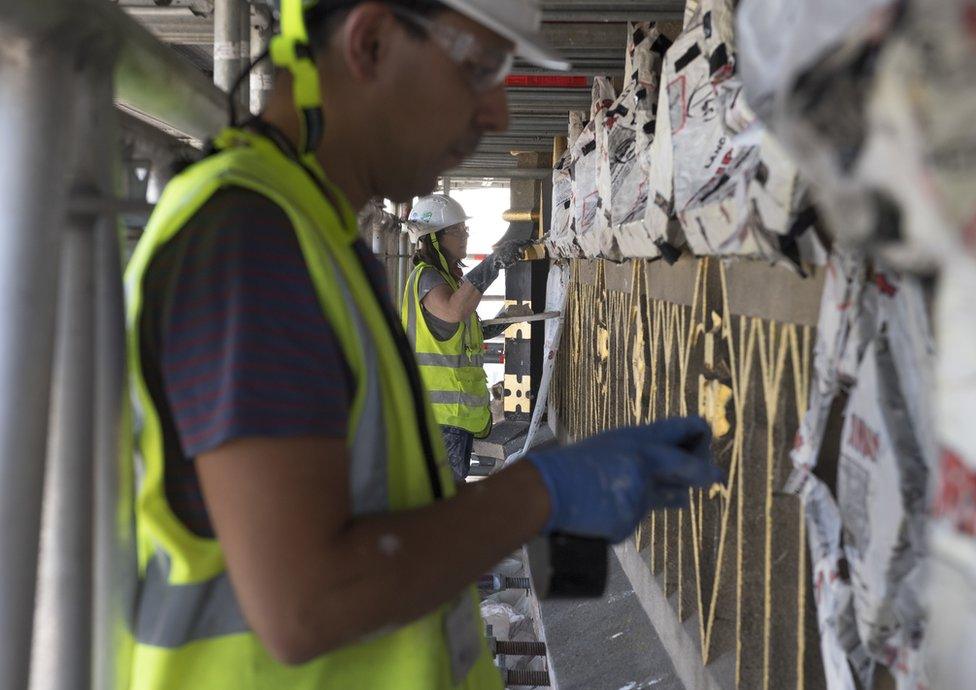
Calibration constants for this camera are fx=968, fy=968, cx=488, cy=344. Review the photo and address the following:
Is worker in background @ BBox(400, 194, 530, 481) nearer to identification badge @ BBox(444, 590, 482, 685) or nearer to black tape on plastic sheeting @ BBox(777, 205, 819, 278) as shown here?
black tape on plastic sheeting @ BBox(777, 205, 819, 278)

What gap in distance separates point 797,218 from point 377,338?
1.13 meters

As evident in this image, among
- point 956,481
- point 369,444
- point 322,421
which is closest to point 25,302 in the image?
point 322,421

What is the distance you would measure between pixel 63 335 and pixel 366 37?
549 millimetres

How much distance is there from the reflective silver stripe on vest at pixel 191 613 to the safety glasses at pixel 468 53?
77cm

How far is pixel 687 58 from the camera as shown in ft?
10.2

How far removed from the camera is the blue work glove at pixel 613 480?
1339 mm

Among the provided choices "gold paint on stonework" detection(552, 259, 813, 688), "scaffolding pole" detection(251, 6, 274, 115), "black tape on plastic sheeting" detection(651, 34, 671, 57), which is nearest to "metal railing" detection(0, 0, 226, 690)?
"gold paint on stonework" detection(552, 259, 813, 688)

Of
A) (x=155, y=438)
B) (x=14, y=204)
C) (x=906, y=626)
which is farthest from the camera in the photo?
(x=906, y=626)

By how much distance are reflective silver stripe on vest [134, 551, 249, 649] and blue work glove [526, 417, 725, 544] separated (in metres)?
0.44

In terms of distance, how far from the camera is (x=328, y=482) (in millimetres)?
1114

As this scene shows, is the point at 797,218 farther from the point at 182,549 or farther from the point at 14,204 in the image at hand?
the point at 14,204

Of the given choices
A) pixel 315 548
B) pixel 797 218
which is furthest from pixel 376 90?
pixel 797 218

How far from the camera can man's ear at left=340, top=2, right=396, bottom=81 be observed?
1.29 m

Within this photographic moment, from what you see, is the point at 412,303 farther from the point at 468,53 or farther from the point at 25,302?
the point at 25,302
